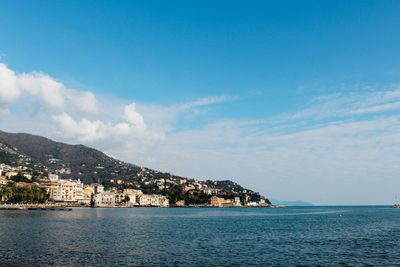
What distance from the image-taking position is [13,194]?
135125 millimetres

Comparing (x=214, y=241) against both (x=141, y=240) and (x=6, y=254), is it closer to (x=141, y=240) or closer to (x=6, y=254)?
(x=141, y=240)

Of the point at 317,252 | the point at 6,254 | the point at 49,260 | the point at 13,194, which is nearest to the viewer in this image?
the point at 49,260

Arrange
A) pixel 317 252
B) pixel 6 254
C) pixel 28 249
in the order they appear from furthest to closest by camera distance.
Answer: pixel 317 252, pixel 28 249, pixel 6 254

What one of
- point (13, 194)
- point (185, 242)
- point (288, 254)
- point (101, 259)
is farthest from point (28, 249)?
point (13, 194)

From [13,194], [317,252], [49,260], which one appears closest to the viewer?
[49,260]

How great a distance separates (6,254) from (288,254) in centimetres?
2982

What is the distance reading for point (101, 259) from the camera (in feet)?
105

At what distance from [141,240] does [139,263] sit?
1672 centimetres

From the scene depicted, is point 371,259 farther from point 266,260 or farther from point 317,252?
point 266,260

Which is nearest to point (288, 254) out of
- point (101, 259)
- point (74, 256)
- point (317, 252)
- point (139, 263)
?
point (317, 252)

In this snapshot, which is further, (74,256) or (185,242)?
(185,242)

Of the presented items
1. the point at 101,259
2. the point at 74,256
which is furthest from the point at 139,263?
the point at 74,256

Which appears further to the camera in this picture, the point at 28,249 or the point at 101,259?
the point at 28,249

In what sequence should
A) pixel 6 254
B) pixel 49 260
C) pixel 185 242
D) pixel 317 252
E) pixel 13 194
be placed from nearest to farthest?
pixel 49 260 < pixel 6 254 < pixel 317 252 < pixel 185 242 < pixel 13 194
